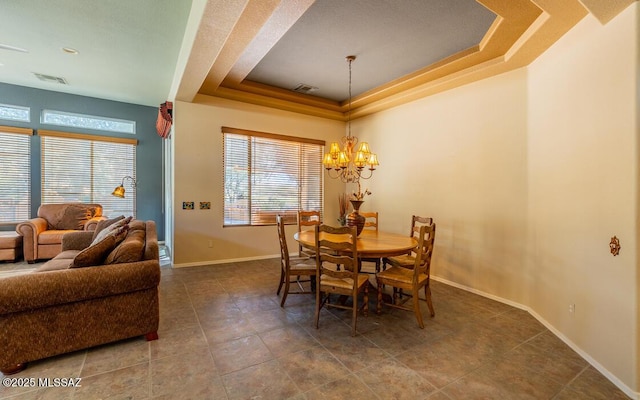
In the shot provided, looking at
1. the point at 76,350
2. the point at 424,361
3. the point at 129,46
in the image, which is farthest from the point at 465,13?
the point at 76,350

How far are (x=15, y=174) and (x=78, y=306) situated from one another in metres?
5.06

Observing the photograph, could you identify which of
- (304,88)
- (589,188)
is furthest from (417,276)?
(304,88)

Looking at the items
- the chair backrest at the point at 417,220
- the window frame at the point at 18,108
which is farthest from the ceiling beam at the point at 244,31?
the window frame at the point at 18,108

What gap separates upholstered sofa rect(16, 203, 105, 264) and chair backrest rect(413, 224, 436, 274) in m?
5.38

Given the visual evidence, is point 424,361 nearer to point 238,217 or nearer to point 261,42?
point 261,42

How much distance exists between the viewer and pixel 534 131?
10.3 ft

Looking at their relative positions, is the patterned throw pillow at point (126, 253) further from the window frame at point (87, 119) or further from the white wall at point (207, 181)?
the window frame at point (87, 119)

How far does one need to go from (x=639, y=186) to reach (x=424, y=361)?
1.95 meters

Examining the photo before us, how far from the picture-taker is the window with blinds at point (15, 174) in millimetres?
5133

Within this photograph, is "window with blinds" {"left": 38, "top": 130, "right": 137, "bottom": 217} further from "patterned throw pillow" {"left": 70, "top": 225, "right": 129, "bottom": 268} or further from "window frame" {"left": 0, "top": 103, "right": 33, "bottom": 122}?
"patterned throw pillow" {"left": 70, "top": 225, "right": 129, "bottom": 268}

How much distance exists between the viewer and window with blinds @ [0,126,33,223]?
513 centimetres

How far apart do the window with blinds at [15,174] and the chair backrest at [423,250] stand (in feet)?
23.2

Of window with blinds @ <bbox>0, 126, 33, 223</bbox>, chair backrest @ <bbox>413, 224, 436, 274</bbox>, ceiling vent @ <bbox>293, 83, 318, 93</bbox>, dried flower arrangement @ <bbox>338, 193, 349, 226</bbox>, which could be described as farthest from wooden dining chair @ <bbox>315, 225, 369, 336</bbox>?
window with blinds @ <bbox>0, 126, 33, 223</bbox>

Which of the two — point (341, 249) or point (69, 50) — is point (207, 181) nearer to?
point (69, 50)
